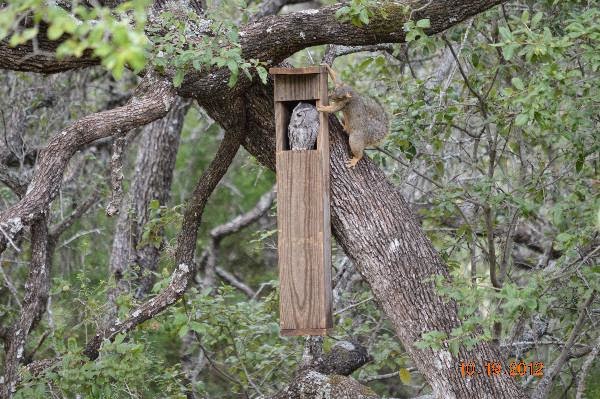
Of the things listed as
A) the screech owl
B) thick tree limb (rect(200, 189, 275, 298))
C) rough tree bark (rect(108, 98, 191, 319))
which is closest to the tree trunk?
the screech owl

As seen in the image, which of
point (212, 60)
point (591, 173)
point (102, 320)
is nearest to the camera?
point (212, 60)

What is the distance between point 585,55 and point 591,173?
1.82 metres

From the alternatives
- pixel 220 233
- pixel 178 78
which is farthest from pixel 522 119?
pixel 220 233

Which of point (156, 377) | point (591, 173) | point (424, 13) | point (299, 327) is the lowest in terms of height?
point (156, 377)

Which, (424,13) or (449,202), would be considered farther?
(449,202)

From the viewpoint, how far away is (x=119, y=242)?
6520 millimetres

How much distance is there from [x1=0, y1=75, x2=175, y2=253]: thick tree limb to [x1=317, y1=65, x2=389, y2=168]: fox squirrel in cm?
80

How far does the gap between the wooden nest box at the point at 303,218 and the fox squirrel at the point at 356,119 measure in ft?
0.62

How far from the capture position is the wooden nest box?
4297 millimetres

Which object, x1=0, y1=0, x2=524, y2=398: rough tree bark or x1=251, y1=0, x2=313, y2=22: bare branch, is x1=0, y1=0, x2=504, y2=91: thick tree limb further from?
x1=251, y1=0, x2=313, y2=22: bare branch

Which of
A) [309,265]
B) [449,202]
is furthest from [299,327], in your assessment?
[449,202]

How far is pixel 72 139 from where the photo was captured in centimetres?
407

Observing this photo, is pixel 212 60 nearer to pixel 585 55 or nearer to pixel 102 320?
pixel 585 55

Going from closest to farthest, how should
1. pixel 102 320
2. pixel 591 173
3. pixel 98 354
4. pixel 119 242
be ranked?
pixel 98 354 → pixel 102 320 → pixel 591 173 → pixel 119 242
